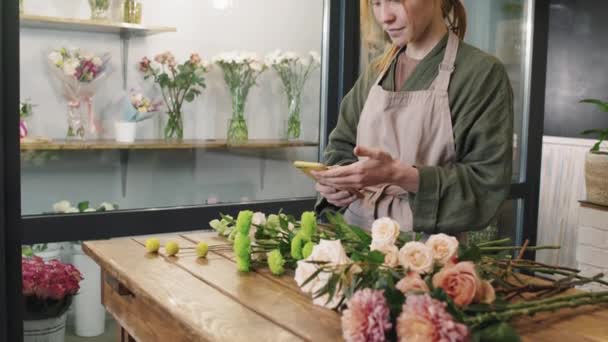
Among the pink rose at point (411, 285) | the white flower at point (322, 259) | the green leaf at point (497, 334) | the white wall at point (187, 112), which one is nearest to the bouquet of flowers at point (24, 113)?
the white wall at point (187, 112)

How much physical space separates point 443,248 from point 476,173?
598 millimetres

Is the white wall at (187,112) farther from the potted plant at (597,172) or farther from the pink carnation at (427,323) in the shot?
the pink carnation at (427,323)

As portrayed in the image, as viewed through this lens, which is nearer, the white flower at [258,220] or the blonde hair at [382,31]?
the white flower at [258,220]

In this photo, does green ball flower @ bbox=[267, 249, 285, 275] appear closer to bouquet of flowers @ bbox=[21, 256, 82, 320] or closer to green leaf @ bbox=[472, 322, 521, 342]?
green leaf @ bbox=[472, 322, 521, 342]

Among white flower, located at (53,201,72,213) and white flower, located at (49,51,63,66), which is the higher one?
white flower, located at (49,51,63,66)

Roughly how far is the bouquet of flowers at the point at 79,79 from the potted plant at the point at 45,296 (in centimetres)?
56

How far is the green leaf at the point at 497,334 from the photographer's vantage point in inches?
39.8

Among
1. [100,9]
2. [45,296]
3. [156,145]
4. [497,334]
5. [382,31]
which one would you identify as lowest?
[45,296]

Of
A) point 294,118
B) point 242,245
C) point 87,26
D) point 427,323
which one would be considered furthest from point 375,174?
point 294,118

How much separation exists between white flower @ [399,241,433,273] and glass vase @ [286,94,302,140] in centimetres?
234

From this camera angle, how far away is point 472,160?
1.80m

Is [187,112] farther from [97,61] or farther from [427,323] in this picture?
[427,323]

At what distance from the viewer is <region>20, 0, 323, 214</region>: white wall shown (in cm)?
279

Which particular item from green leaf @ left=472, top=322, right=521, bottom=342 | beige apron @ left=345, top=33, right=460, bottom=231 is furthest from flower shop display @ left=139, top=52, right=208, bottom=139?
green leaf @ left=472, top=322, right=521, bottom=342
